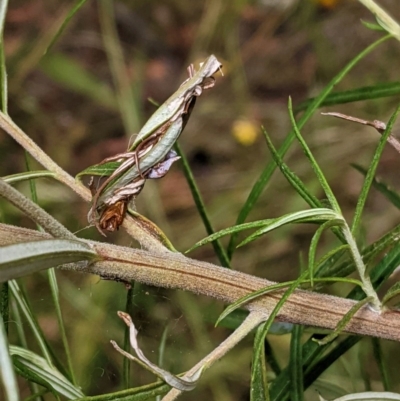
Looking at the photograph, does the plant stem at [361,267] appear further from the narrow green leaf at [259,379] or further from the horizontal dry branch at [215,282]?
the narrow green leaf at [259,379]

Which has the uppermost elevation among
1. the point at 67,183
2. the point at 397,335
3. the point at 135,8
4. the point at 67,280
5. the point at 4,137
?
the point at 135,8

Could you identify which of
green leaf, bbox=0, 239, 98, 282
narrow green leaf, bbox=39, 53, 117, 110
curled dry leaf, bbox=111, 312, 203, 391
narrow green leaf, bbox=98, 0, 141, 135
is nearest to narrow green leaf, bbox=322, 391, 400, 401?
curled dry leaf, bbox=111, 312, 203, 391

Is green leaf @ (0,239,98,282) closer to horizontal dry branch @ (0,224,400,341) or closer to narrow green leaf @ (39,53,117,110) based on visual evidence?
horizontal dry branch @ (0,224,400,341)

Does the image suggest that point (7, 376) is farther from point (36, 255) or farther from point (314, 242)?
point (314, 242)

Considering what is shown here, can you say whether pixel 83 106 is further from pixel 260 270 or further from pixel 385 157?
pixel 385 157

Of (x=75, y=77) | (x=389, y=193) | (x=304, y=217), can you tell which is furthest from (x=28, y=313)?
(x=75, y=77)

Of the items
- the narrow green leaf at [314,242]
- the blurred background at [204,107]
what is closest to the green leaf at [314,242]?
the narrow green leaf at [314,242]

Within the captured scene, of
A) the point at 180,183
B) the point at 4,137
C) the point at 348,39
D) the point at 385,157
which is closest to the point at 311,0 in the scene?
the point at 348,39
